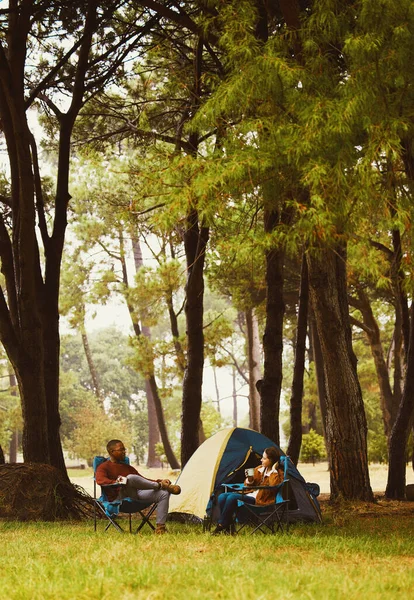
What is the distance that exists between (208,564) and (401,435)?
7750mm

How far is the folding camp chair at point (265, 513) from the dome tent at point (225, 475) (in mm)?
495

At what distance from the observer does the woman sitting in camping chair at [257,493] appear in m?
7.29

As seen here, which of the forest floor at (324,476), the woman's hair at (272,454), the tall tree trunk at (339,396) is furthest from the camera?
the forest floor at (324,476)

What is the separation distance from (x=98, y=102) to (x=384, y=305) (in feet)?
44.4

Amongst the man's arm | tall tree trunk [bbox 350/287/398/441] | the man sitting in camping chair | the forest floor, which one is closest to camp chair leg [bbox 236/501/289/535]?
the man sitting in camping chair

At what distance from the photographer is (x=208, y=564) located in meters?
5.14

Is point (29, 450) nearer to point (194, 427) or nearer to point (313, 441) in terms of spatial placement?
point (194, 427)

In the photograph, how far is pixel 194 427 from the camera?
43.3ft

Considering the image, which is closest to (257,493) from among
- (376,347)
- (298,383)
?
(298,383)

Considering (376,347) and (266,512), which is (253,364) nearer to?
(376,347)

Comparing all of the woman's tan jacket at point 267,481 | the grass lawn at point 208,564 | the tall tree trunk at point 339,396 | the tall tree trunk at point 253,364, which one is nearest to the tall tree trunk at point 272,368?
the tall tree trunk at point 339,396

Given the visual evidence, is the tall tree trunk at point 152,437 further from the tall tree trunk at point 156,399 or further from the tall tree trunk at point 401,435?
the tall tree trunk at point 401,435

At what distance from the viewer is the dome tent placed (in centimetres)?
836

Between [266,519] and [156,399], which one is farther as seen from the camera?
[156,399]
